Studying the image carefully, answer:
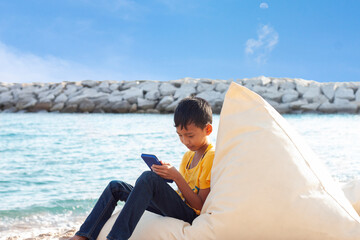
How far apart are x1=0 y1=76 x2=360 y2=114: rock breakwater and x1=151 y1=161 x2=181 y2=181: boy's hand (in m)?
10.2

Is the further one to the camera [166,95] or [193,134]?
[166,95]

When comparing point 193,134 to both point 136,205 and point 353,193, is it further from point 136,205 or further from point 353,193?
point 353,193

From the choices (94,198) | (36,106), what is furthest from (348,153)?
(36,106)

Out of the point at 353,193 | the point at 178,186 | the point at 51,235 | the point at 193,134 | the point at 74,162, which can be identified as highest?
the point at 193,134

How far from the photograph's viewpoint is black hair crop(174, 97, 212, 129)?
1.62 m

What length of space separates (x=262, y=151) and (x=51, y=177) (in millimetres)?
3011

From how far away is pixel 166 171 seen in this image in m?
1.57

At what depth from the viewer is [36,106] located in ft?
44.0

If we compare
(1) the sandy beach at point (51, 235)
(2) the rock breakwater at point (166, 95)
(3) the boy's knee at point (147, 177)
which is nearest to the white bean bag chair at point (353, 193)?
(3) the boy's knee at point (147, 177)

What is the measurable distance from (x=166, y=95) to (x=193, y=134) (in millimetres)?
11261

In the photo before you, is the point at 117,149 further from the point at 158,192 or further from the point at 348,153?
Result: the point at 158,192

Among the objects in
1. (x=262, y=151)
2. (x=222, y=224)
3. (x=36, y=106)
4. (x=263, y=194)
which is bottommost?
(x=36, y=106)

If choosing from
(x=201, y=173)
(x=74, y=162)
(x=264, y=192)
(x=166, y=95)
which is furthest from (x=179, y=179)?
(x=166, y=95)

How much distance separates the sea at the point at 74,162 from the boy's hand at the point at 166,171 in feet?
3.74
